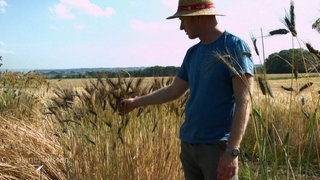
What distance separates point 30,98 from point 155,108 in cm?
390

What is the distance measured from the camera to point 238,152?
230 cm

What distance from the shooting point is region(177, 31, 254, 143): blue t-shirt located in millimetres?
2486

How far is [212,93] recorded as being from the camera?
100.0 inches

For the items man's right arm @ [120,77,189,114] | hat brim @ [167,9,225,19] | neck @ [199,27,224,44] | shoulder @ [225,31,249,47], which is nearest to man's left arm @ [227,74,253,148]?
shoulder @ [225,31,249,47]

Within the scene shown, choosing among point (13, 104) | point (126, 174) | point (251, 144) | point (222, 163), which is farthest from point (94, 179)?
point (13, 104)

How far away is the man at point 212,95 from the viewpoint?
7.73 feet

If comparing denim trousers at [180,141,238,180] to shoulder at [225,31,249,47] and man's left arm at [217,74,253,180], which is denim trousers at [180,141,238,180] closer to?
man's left arm at [217,74,253,180]

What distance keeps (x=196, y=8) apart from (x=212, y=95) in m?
0.54

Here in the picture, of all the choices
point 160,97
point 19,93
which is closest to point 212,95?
point 160,97

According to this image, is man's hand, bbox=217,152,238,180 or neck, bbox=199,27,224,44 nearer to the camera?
man's hand, bbox=217,152,238,180

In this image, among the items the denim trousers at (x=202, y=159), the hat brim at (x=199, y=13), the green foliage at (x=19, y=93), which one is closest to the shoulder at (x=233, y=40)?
the hat brim at (x=199, y=13)

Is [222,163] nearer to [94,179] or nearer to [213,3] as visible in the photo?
[213,3]

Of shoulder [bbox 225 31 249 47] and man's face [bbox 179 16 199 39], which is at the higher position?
man's face [bbox 179 16 199 39]

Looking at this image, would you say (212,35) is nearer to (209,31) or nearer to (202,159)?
(209,31)
